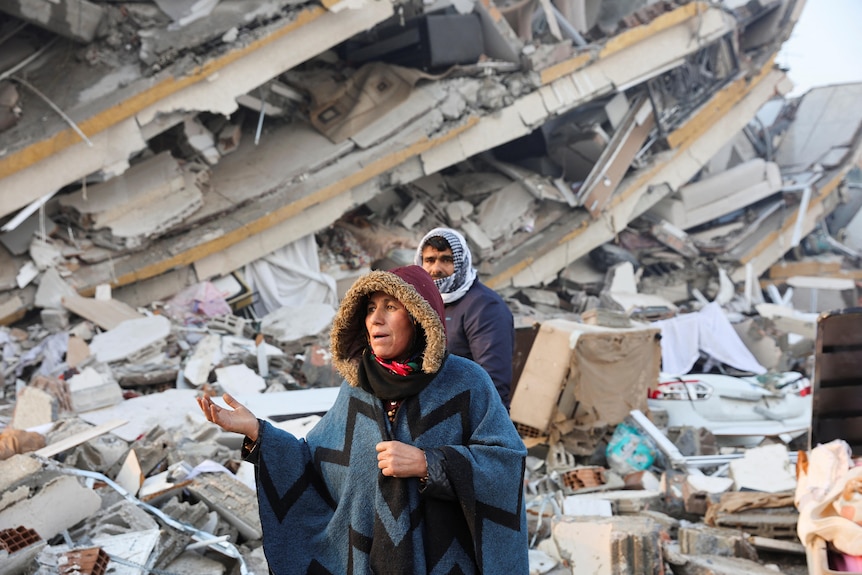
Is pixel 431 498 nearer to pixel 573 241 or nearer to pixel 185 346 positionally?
pixel 185 346

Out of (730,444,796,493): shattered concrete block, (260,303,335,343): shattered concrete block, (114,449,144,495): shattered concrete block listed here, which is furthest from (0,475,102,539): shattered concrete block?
(260,303,335,343): shattered concrete block

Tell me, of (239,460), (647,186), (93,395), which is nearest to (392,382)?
(239,460)

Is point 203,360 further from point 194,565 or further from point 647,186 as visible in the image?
point 647,186

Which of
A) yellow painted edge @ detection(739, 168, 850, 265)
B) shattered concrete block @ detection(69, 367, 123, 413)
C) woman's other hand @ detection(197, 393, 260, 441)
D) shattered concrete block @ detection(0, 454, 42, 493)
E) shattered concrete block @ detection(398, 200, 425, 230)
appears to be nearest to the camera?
woman's other hand @ detection(197, 393, 260, 441)

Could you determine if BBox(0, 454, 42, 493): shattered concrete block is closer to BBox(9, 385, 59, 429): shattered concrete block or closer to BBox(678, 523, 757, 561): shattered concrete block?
BBox(9, 385, 59, 429): shattered concrete block

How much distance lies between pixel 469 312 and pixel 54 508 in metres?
1.92

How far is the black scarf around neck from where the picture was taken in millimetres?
1887

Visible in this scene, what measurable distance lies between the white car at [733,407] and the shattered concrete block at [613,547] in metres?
3.13

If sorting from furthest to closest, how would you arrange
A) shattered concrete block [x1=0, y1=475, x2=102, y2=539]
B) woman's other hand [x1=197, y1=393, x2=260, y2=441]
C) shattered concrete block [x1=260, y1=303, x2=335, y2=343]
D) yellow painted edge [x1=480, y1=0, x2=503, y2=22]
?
yellow painted edge [x1=480, y1=0, x2=503, y2=22] → shattered concrete block [x1=260, y1=303, x2=335, y2=343] → shattered concrete block [x1=0, y1=475, x2=102, y2=539] → woman's other hand [x1=197, y1=393, x2=260, y2=441]

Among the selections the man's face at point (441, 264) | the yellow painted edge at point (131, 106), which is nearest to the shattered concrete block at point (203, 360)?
the yellow painted edge at point (131, 106)

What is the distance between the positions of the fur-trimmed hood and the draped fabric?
8 cm

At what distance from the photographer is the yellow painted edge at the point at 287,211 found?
8.11 m

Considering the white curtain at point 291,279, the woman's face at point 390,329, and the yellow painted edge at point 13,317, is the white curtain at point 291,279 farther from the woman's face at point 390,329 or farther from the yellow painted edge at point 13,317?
the woman's face at point 390,329

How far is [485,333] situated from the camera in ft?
9.43
